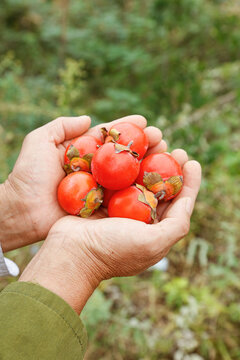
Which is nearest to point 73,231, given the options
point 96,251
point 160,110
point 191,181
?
point 96,251

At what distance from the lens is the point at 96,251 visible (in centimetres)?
143

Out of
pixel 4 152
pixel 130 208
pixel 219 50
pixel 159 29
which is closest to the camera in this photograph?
pixel 130 208

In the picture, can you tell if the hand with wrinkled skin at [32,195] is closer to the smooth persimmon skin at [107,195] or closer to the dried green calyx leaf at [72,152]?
the dried green calyx leaf at [72,152]

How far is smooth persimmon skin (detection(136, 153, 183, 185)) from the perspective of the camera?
164 centimetres

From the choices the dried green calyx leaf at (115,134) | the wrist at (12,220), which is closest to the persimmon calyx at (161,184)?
the dried green calyx leaf at (115,134)

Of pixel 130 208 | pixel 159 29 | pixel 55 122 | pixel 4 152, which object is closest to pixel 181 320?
pixel 130 208

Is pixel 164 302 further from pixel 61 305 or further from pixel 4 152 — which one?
pixel 4 152

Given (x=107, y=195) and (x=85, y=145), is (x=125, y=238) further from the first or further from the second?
(x=85, y=145)

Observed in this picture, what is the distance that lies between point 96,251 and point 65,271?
0.16 metres

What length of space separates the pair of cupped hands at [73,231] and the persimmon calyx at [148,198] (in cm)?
7

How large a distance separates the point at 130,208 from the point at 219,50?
3389 millimetres

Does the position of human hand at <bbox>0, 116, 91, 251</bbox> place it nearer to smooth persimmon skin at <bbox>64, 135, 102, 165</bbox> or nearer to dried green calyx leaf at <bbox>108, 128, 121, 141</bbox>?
smooth persimmon skin at <bbox>64, 135, 102, 165</bbox>

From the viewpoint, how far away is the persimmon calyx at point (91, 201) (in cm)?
160

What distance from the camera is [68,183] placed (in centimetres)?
162
